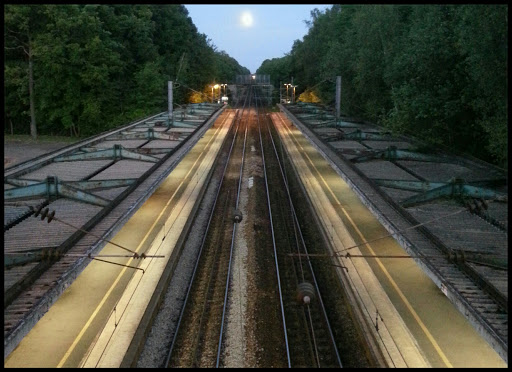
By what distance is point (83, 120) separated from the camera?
49750mm

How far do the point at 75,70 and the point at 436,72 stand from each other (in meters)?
33.1

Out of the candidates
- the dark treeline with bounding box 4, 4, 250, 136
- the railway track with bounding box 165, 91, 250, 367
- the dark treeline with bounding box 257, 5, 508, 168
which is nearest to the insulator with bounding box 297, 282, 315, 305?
the railway track with bounding box 165, 91, 250, 367

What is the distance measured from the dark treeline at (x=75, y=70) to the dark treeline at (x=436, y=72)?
70.4ft

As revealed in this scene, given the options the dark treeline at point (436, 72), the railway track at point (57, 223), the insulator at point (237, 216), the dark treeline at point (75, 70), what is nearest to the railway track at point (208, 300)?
the insulator at point (237, 216)

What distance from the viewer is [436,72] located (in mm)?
25391

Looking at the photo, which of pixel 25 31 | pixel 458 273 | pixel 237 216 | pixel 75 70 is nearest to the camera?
pixel 458 273

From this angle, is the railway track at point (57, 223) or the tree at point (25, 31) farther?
the tree at point (25, 31)

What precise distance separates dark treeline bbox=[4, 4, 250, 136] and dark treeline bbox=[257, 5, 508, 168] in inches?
845

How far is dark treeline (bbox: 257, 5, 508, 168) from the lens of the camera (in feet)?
57.1

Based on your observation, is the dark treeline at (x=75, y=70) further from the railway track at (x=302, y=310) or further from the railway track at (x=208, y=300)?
the railway track at (x=302, y=310)

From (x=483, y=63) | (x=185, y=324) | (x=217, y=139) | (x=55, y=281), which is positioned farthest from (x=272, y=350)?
(x=217, y=139)

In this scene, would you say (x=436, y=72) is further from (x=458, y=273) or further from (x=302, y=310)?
(x=458, y=273)

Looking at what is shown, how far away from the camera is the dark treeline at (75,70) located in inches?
1750

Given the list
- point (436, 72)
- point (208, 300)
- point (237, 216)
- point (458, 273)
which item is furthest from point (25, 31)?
point (458, 273)
